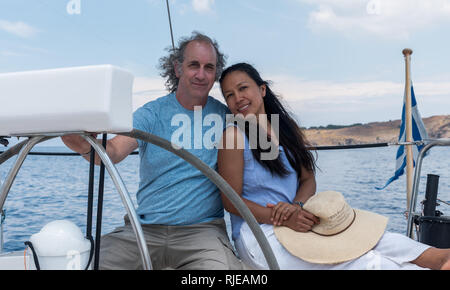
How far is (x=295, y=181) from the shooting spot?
159 cm

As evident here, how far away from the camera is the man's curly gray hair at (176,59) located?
71.5 inches

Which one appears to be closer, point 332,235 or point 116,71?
point 116,71

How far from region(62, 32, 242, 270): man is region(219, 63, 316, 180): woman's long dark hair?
13 centimetres

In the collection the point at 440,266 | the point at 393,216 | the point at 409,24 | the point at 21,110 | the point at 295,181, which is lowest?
the point at 393,216

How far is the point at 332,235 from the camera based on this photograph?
133cm

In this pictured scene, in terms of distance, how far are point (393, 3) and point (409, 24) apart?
1503mm

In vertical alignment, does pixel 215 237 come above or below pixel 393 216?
above

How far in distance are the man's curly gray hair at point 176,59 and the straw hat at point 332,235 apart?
0.73m

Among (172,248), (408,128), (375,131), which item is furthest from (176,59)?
(375,131)

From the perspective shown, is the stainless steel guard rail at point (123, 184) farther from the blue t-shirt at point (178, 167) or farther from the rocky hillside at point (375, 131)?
the rocky hillside at point (375, 131)

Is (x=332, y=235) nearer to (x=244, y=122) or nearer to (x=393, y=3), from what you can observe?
(x=244, y=122)

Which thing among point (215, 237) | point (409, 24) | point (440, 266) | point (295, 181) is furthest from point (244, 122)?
point (409, 24)
